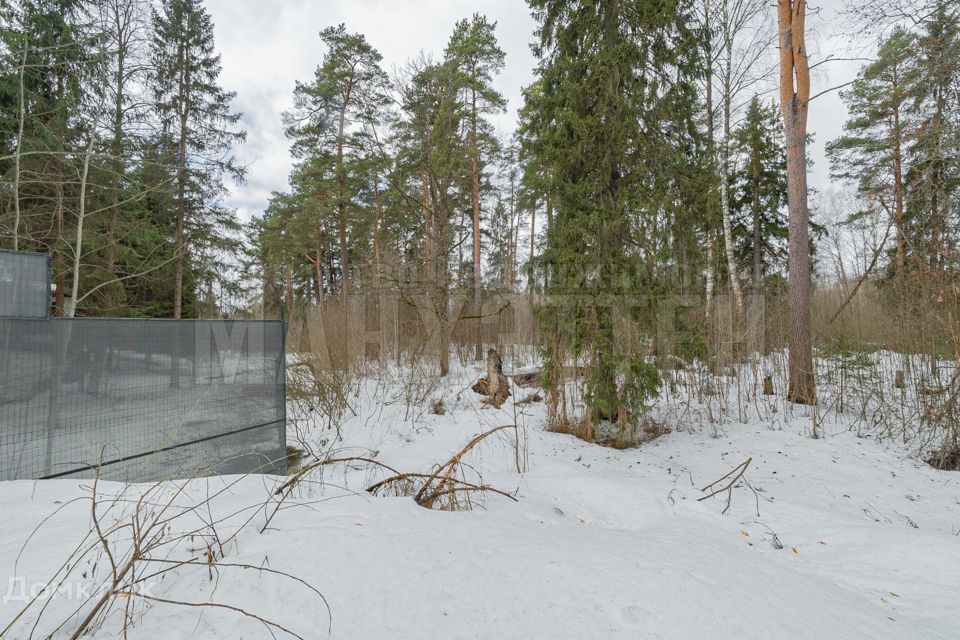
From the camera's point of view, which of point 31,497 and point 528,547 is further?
point 31,497

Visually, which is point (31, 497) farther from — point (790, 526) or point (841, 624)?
point (790, 526)

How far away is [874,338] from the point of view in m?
5.97

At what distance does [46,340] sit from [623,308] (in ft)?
18.5

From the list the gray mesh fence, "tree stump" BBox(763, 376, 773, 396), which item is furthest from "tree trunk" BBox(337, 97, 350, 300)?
"tree stump" BBox(763, 376, 773, 396)

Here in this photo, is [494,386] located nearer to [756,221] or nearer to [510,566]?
[510,566]

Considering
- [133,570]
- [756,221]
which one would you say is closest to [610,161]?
[133,570]

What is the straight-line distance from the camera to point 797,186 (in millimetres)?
6027

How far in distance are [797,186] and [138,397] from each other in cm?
909

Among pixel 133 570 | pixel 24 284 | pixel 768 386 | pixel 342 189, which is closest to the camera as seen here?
pixel 133 570

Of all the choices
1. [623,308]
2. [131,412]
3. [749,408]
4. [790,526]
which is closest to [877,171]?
[749,408]

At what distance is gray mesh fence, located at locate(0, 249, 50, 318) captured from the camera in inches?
Answer: 108

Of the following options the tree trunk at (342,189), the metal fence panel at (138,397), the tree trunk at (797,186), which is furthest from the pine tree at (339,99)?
the tree trunk at (797,186)

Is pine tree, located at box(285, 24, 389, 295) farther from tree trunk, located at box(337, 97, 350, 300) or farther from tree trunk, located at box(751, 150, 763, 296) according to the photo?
tree trunk, located at box(751, 150, 763, 296)

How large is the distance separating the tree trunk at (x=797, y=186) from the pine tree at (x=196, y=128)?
13380 mm
